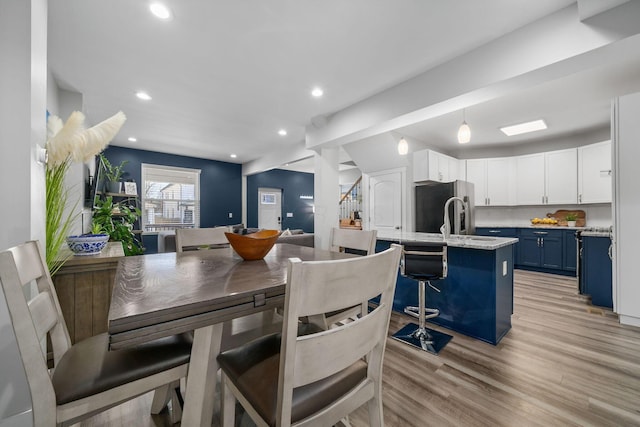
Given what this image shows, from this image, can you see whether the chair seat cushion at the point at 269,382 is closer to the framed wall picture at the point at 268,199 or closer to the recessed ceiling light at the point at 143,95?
the recessed ceiling light at the point at 143,95

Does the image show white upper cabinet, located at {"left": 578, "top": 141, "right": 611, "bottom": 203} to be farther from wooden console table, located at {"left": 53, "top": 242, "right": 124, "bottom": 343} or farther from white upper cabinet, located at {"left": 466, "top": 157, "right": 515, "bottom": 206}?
wooden console table, located at {"left": 53, "top": 242, "right": 124, "bottom": 343}

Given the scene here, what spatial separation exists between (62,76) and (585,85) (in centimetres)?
582

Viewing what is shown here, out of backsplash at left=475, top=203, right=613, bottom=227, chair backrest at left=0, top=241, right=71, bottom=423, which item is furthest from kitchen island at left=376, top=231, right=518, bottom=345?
backsplash at left=475, top=203, right=613, bottom=227

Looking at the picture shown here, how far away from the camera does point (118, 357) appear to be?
0.95m

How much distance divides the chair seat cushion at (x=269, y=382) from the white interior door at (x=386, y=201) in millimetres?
4083

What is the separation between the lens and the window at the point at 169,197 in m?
6.05

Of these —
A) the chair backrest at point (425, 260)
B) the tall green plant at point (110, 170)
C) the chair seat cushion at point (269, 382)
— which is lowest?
the chair seat cushion at point (269, 382)

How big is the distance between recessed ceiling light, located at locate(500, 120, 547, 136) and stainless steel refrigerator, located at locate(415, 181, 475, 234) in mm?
1059

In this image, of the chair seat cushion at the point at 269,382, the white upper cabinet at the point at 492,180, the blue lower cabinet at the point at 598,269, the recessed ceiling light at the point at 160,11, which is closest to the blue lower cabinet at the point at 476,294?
the blue lower cabinet at the point at 598,269

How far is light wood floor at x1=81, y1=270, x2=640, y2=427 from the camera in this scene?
1363 mm

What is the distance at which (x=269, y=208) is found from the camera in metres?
8.03

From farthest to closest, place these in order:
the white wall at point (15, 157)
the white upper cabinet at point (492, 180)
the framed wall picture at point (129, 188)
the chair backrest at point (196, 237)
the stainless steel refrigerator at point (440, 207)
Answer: the white upper cabinet at point (492, 180)
the framed wall picture at point (129, 188)
the stainless steel refrigerator at point (440, 207)
the chair backrest at point (196, 237)
the white wall at point (15, 157)

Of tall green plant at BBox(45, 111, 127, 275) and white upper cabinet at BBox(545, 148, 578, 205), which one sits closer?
tall green plant at BBox(45, 111, 127, 275)

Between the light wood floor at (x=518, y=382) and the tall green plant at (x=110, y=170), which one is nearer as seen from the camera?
the light wood floor at (x=518, y=382)
